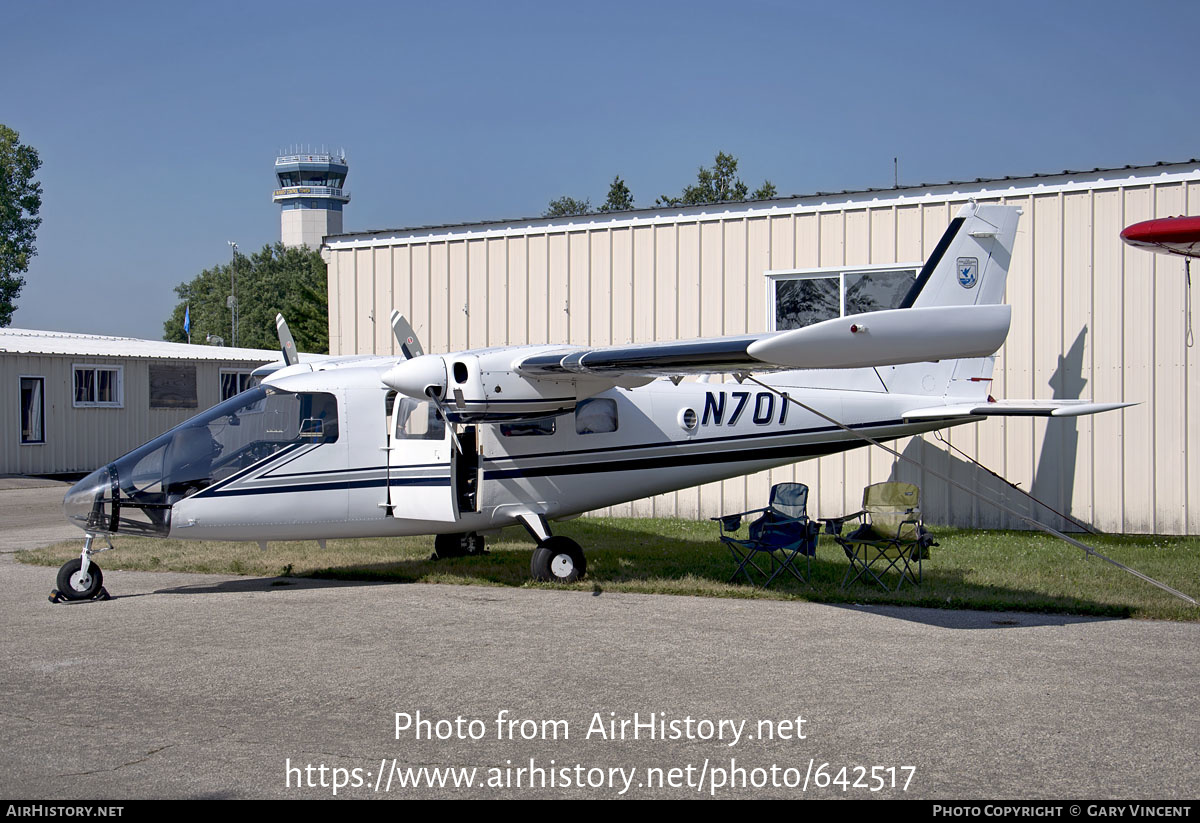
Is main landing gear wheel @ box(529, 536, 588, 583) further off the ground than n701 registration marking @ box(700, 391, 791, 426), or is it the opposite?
n701 registration marking @ box(700, 391, 791, 426)

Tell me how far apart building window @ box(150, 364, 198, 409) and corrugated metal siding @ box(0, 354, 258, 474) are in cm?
17

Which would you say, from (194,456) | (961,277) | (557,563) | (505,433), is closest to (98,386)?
(194,456)

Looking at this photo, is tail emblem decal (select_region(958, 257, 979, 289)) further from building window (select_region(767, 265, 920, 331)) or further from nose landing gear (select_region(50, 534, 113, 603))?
nose landing gear (select_region(50, 534, 113, 603))

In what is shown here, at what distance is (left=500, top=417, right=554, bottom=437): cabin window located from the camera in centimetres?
1161

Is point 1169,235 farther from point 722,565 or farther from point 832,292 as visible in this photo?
point 722,565

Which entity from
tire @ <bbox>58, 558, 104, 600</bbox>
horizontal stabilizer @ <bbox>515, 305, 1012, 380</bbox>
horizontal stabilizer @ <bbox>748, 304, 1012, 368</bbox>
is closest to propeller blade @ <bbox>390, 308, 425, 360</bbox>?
tire @ <bbox>58, 558, 104, 600</bbox>

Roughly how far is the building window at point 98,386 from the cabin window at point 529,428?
2231 cm

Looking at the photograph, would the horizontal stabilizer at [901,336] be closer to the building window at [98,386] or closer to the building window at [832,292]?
the building window at [832,292]

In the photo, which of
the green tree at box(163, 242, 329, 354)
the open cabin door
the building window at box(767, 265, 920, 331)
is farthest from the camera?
the green tree at box(163, 242, 329, 354)

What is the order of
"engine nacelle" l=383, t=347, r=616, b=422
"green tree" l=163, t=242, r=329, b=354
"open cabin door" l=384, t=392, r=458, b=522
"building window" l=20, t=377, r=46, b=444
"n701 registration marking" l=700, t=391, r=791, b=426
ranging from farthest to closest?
1. "green tree" l=163, t=242, r=329, b=354
2. "building window" l=20, t=377, r=46, b=444
3. "n701 registration marking" l=700, t=391, r=791, b=426
4. "open cabin door" l=384, t=392, r=458, b=522
5. "engine nacelle" l=383, t=347, r=616, b=422

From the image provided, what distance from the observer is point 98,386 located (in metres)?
30.0

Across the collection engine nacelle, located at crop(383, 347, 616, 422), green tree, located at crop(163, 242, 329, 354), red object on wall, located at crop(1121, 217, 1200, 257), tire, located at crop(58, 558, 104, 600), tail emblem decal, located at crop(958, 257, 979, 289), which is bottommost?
tire, located at crop(58, 558, 104, 600)
